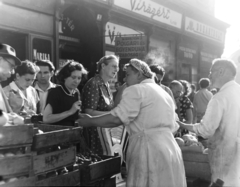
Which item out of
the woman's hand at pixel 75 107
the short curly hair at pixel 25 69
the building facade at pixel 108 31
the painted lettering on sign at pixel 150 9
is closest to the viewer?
the woman's hand at pixel 75 107

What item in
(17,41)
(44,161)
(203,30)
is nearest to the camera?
(44,161)

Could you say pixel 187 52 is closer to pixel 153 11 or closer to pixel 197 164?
pixel 153 11

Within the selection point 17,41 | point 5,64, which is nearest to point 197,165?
point 5,64

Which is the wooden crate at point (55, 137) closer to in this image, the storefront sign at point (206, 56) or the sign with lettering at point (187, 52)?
the sign with lettering at point (187, 52)

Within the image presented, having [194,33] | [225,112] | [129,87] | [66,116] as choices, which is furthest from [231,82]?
[194,33]

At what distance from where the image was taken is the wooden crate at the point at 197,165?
177 inches

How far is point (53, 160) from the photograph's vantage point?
2.55 metres

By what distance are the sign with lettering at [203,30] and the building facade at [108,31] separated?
0.05 m

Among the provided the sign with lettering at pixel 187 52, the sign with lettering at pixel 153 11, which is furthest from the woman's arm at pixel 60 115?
the sign with lettering at pixel 187 52

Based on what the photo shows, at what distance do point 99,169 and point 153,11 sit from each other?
11400 mm

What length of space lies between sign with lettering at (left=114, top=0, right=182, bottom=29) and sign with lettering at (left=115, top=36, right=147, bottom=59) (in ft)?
5.20

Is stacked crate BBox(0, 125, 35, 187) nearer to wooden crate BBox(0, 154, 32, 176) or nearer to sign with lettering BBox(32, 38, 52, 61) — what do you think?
wooden crate BBox(0, 154, 32, 176)

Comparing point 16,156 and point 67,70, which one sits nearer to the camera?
point 16,156

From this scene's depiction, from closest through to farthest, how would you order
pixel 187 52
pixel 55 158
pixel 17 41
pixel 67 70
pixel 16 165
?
pixel 16 165
pixel 55 158
pixel 67 70
pixel 17 41
pixel 187 52
